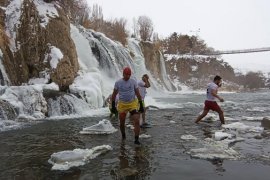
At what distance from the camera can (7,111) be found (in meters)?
11.5

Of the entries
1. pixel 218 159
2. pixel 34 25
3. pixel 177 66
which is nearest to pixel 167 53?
pixel 177 66

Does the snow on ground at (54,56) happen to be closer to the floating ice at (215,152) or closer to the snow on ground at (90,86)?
the snow on ground at (90,86)

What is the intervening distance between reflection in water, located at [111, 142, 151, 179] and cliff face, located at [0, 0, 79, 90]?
864 centimetres

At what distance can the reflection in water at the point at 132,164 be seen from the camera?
5.39 meters

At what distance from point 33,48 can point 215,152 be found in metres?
10.9

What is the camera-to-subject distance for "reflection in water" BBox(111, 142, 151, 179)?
212 inches

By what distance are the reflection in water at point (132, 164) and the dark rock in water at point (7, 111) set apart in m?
5.44

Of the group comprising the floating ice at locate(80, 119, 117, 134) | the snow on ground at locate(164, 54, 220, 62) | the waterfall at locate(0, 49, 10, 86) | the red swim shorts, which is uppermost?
the snow on ground at locate(164, 54, 220, 62)

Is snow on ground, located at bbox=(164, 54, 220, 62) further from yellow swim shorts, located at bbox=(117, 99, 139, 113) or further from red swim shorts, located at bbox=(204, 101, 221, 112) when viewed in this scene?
yellow swim shorts, located at bbox=(117, 99, 139, 113)

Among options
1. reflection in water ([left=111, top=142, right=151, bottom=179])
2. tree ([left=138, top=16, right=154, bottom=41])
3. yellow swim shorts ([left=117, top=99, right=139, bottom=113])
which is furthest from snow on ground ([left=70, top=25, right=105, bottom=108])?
tree ([left=138, top=16, right=154, bottom=41])

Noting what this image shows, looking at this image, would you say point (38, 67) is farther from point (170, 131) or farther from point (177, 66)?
point (177, 66)

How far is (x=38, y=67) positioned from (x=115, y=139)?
8194 millimetres

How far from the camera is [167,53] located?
7088 cm

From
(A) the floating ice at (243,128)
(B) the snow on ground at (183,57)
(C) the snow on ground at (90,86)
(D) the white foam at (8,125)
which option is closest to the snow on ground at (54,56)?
(C) the snow on ground at (90,86)
